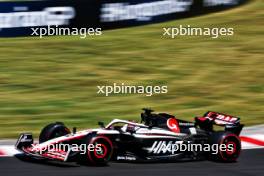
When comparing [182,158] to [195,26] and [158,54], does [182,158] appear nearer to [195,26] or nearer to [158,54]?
[158,54]

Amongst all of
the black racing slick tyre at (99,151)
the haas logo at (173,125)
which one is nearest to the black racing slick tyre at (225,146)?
the haas logo at (173,125)

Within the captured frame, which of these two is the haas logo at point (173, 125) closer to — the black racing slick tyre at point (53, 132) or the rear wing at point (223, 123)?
the rear wing at point (223, 123)

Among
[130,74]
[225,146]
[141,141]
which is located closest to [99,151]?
[141,141]

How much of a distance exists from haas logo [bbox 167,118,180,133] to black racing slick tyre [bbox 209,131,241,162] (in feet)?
1.59

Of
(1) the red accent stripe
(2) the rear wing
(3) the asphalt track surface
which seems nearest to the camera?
(3) the asphalt track surface

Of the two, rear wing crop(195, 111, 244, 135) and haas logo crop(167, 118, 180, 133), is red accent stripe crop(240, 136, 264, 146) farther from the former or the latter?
haas logo crop(167, 118, 180, 133)

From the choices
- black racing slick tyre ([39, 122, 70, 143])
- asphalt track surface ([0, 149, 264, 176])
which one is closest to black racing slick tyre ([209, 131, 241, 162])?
asphalt track surface ([0, 149, 264, 176])

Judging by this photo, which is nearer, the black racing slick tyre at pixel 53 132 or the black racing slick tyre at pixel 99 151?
the black racing slick tyre at pixel 99 151

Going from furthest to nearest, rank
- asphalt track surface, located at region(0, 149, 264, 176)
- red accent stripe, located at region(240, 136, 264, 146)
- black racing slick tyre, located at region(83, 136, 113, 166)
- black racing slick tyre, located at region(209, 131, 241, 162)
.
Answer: red accent stripe, located at region(240, 136, 264, 146) → black racing slick tyre, located at region(209, 131, 241, 162) → black racing slick tyre, located at region(83, 136, 113, 166) → asphalt track surface, located at region(0, 149, 264, 176)

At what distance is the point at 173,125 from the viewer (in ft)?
34.1

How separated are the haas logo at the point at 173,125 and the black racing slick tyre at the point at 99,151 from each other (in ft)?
3.34

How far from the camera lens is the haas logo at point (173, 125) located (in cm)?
1037

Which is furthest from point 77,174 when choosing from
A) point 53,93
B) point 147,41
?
point 147,41

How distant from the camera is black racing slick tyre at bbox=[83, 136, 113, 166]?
9.63m
